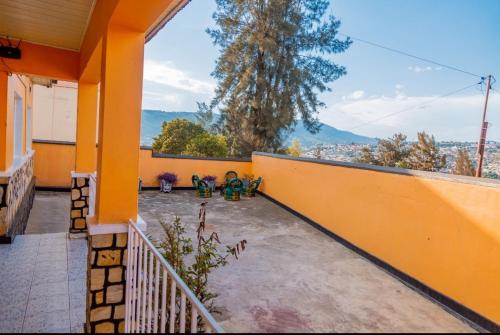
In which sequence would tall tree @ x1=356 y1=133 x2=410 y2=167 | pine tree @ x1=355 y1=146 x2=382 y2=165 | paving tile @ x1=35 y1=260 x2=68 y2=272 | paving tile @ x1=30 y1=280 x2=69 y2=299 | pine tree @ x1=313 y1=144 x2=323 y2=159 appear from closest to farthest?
paving tile @ x1=30 y1=280 x2=69 y2=299 < paving tile @ x1=35 y1=260 x2=68 y2=272 < pine tree @ x1=313 y1=144 x2=323 y2=159 < pine tree @ x1=355 y1=146 x2=382 y2=165 < tall tree @ x1=356 y1=133 x2=410 y2=167

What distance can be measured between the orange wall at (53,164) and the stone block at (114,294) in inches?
295

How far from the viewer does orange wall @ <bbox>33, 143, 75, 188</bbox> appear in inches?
336

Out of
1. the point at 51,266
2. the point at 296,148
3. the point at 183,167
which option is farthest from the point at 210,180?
the point at 296,148

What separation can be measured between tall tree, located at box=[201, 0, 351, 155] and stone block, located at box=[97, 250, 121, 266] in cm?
1306

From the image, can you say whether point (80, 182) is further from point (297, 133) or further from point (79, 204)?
Result: point (297, 133)

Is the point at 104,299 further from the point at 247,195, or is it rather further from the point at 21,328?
the point at 247,195

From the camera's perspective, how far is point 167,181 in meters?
8.88

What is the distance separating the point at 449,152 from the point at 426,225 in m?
22.3

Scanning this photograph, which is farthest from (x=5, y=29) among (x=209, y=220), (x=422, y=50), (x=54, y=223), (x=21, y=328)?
(x=422, y=50)

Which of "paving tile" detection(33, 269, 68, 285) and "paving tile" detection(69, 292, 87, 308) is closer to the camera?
"paving tile" detection(69, 292, 87, 308)

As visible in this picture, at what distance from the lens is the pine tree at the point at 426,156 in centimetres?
2252

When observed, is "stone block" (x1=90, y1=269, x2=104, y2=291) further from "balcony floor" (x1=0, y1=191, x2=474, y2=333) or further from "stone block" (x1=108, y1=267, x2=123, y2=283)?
"balcony floor" (x1=0, y1=191, x2=474, y2=333)

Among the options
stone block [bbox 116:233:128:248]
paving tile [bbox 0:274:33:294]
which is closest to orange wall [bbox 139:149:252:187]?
paving tile [bbox 0:274:33:294]

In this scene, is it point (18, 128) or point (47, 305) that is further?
point (18, 128)
